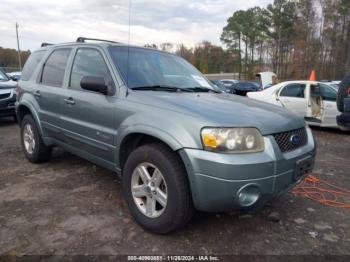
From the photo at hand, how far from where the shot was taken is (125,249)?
262cm

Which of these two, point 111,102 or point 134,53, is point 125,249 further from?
point 134,53

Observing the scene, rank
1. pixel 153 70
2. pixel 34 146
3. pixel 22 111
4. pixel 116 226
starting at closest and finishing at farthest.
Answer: pixel 116 226 → pixel 153 70 → pixel 34 146 → pixel 22 111

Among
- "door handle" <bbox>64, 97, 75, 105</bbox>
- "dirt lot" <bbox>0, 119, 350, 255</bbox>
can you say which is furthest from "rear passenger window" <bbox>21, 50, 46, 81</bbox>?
"dirt lot" <bbox>0, 119, 350, 255</bbox>

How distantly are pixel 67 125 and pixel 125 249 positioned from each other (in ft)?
6.07

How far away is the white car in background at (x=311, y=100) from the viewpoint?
832cm

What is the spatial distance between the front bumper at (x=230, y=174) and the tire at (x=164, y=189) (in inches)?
4.9

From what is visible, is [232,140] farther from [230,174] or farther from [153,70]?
[153,70]

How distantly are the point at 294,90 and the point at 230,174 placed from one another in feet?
25.1

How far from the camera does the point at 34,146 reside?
185 inches

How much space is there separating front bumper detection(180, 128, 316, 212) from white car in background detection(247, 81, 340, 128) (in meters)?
6.61

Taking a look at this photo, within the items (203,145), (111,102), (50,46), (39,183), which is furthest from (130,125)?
(50,46)

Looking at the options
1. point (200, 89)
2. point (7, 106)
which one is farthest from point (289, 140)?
point (7, 106)

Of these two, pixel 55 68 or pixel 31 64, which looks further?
A: pixel 31 64

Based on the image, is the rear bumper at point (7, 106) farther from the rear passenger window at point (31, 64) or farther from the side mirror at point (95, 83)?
the side mirror at point (95, 83)
